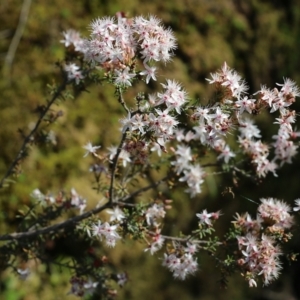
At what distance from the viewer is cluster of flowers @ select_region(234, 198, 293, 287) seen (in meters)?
1.72

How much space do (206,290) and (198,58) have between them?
1904 millimetres

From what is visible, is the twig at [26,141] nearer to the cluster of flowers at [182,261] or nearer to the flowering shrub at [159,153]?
the flowering shrub at [159,153]

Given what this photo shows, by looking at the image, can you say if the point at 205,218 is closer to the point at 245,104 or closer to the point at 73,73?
the point at 245,104

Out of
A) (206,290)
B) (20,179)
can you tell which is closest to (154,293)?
(206,290)

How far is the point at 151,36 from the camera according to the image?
63.0 inches

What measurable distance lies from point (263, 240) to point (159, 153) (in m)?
0.52

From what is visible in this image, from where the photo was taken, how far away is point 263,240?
1.75 meters

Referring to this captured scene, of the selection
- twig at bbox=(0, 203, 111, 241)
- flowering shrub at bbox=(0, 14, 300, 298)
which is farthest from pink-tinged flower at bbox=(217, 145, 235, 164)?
twig at bbox=(0, 203, 111, 241)

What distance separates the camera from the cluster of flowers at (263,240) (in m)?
1.72

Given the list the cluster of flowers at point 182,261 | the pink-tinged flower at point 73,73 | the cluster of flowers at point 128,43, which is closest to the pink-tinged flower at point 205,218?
the cluster of flowers at point 182,261

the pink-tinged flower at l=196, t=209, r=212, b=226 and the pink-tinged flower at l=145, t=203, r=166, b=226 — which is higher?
the pink-tinged flower at l=145, t=203, r=166, b=226

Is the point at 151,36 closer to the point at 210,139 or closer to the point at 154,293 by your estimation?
the point at 210,139

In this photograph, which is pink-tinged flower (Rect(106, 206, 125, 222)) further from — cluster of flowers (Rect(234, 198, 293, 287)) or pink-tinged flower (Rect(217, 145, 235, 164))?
pink-tinged flower (Rect(217, 145, 235, 164))

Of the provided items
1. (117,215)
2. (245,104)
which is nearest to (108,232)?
(117,215)
